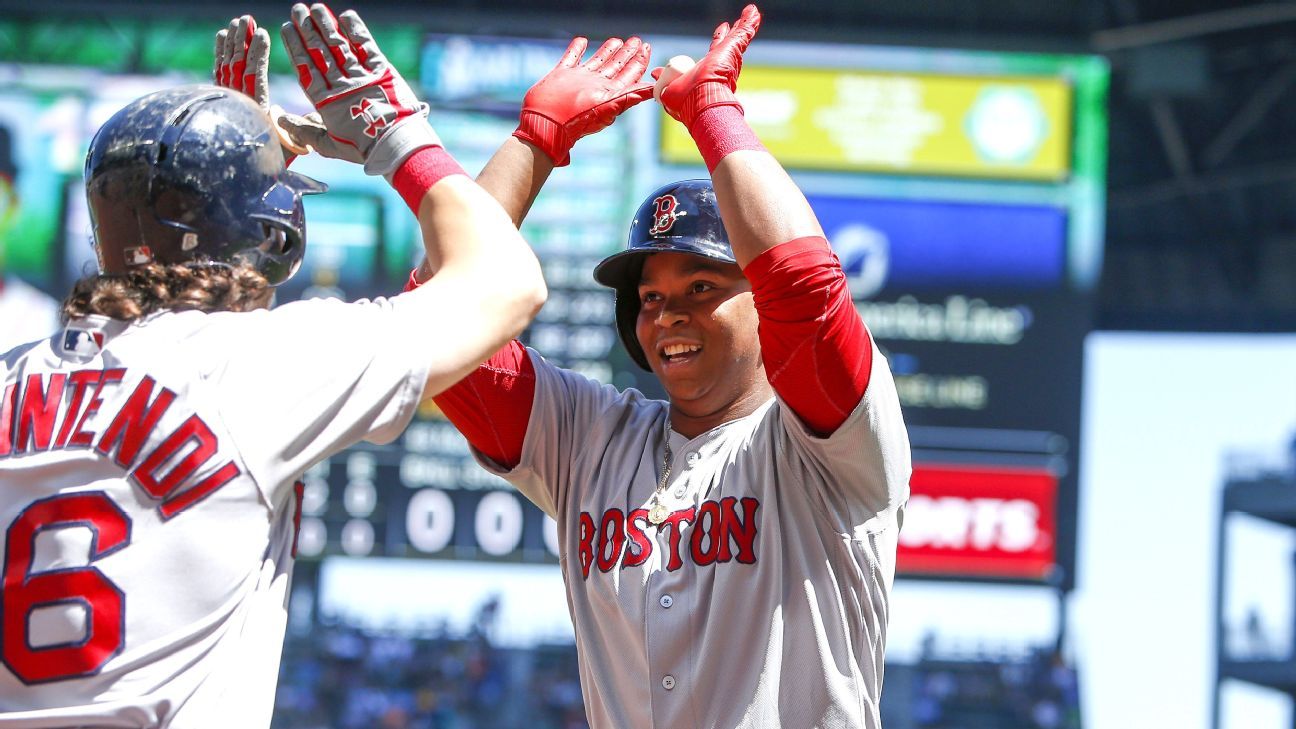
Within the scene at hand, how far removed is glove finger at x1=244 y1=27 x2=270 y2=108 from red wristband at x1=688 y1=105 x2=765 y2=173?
2.41 feet

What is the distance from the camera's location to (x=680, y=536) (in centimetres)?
279

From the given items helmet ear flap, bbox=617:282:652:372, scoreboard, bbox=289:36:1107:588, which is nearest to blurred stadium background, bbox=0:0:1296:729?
scoreboard, bbox=289:36:1107:588

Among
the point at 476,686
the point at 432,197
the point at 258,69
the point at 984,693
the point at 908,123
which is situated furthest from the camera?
the point at 476,686

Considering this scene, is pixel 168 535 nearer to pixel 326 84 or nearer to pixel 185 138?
pixel 185 138

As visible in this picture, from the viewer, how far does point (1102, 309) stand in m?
18.5

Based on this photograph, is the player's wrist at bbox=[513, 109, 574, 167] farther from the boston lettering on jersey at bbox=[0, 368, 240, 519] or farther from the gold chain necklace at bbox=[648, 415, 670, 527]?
the boston lettering on jersey at bbox=[0, 368, 240, 519]

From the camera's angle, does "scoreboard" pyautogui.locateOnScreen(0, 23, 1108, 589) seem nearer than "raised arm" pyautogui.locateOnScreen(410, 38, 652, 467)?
No

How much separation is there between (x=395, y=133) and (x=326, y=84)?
0.14 m

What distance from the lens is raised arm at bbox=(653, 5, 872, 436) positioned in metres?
2.51

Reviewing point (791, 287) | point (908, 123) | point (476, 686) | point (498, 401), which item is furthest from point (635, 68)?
point (476, 686)

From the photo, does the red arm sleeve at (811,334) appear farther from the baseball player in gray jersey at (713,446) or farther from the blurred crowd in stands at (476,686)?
the blurred crowd in stands at (476,686)

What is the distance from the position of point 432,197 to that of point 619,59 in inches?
39.5

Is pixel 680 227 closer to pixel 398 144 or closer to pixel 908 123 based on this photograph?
pixel 398 144

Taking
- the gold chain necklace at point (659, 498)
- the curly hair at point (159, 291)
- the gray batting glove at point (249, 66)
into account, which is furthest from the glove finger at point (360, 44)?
the gold chain necklace at point (659, 498)
